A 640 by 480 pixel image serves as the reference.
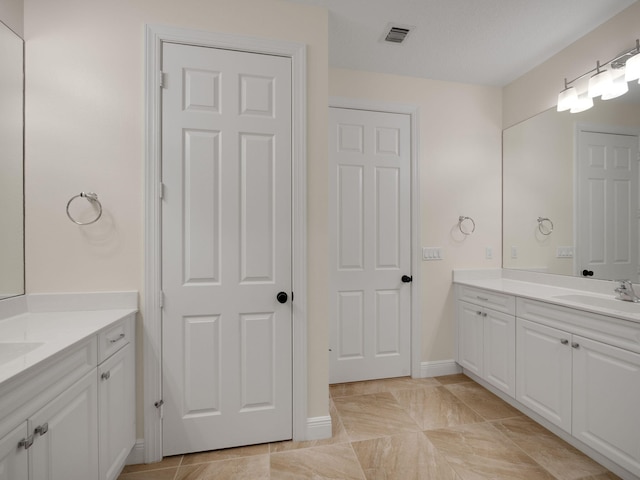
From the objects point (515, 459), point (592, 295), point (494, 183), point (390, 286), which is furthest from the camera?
point (494, 183)

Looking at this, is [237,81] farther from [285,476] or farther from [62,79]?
[285,476]

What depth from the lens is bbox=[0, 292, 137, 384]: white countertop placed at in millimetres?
1047

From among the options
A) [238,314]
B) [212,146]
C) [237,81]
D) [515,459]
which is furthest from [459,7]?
[515,459]

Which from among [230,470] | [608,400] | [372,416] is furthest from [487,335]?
[230,470]

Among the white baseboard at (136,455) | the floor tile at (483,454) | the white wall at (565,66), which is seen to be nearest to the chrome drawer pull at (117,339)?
the white baseboard at (136,455)

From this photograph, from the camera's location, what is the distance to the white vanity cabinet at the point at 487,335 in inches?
89.7

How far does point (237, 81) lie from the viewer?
1.82m

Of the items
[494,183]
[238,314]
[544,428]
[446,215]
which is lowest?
[544,428]

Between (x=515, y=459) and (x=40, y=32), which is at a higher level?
(x=40, y=32)

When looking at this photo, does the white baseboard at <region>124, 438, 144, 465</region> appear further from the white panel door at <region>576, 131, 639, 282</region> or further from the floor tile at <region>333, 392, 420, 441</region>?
the white panel door at <region>576, 131, 639, 282</region>

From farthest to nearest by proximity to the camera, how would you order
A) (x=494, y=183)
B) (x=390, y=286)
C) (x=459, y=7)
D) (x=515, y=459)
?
1. (x=494, y=183)
2. (x=390, y=286)
3. (x=459, y=7)
4. (x=515, y=459)

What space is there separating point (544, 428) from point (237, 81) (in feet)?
10.0

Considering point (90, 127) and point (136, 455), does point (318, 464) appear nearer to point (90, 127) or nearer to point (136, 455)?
point (136, 455)

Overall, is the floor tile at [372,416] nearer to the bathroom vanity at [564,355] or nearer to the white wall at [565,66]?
the bathroom vanity at [564,355]
